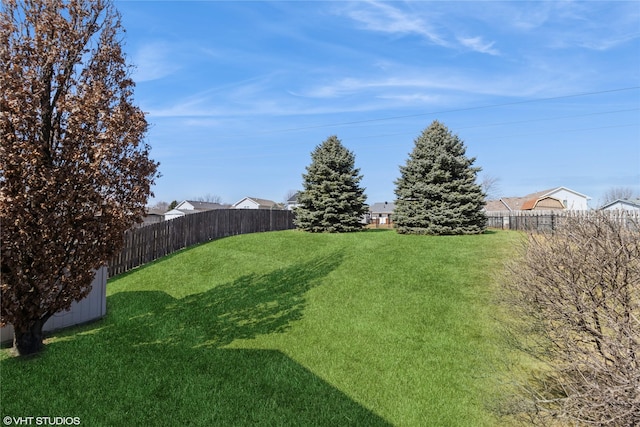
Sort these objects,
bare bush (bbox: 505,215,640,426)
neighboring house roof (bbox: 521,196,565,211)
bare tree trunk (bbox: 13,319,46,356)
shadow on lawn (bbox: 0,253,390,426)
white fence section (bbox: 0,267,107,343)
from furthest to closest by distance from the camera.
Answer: neighboring house roof (bbox: 521,196,565,211)
white fence section (bbox: 0,267,107,343)
bare tree trunk (bbox: 13,319,46,356)
shadow on lawn (bbox: 0,253,390,426)
bare bush (bbox: 505,215,640,426)

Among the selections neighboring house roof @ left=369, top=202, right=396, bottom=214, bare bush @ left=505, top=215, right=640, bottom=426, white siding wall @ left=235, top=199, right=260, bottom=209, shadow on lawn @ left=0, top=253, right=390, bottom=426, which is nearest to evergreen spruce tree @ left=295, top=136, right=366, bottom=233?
shadow on lawn @ left=0, top=253, right=390, bottom=426

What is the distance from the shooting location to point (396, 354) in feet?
18.3

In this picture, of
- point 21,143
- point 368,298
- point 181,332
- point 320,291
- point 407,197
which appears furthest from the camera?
point 407,197

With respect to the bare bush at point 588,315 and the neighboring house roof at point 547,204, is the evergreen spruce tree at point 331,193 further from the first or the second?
the neighboring house roof at point 547,204

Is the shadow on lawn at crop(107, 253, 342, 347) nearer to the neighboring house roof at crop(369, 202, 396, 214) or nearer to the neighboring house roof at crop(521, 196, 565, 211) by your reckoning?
the neighboring house roof at crop(521, 196, 565, 211)

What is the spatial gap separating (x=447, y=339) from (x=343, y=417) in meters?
2.89

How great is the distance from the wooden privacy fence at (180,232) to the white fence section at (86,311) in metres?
1.60

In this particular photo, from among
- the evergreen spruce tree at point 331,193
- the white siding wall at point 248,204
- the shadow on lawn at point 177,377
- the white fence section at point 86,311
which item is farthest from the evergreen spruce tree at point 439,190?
the white siding wall at point 248,204

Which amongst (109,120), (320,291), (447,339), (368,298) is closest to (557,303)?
(447,339)

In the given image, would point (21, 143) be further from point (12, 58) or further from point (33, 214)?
point (12, 58)

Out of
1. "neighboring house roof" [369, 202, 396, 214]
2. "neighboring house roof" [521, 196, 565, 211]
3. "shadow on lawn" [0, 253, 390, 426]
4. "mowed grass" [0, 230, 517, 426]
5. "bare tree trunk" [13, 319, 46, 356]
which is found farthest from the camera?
"neighboring house roof" [369, 202, 396, 214]

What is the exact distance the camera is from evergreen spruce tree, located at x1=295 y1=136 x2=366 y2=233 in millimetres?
18609

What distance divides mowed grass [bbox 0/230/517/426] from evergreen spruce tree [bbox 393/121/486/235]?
6.28 m

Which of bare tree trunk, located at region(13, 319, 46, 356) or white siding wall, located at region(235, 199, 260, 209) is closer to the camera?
bare tree trunk, located at region(13, 319, 46, 356)
